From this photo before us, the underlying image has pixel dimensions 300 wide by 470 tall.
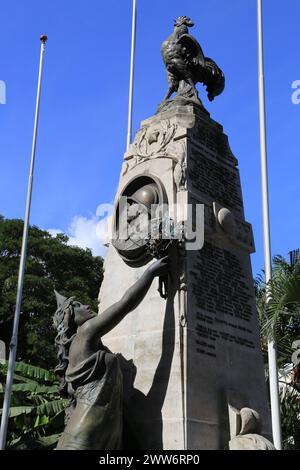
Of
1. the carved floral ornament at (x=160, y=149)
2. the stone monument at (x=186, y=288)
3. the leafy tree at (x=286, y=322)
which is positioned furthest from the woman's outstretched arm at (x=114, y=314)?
the leafy tree at (x=286, y=322)

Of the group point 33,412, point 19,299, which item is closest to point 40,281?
point 19,299

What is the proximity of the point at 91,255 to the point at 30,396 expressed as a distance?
1164 centimetres

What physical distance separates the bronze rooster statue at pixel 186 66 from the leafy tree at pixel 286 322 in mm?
4936

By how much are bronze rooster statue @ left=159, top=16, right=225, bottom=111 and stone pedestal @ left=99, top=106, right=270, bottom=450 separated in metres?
1.14

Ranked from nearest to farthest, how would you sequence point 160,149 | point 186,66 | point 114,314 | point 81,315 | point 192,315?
point 114,314, point 81,315, point 192,315, point 160,149, point 186,66

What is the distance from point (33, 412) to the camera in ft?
66.9

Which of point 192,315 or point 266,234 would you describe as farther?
point 266,234

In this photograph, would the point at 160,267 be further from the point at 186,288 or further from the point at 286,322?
the point at 286,322

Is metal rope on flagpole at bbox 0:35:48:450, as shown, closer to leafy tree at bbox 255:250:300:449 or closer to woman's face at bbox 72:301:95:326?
leafy tree at bbox 255:250:300:449

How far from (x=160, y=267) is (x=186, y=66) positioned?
18.8ft

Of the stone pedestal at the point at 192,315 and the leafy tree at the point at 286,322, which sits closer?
the stone pedestal at the point at 192,315

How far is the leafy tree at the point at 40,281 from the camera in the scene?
2705cm

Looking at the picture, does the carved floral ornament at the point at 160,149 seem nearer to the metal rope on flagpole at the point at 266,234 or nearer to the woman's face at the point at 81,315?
the woman's face at the point at 81,315

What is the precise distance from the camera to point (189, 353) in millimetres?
9414
